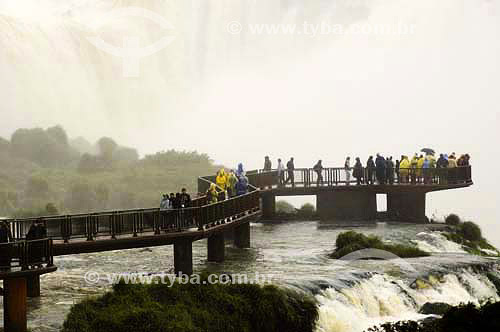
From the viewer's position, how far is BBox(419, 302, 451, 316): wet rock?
94.7 ft

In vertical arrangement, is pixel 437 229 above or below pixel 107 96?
below

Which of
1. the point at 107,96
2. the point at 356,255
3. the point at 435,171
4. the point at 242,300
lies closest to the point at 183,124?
the point at 107,96

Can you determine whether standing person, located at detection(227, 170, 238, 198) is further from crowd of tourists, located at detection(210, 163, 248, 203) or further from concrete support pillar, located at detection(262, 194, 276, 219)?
concrete support pillar, located at detection(262, 194, 276, 219)

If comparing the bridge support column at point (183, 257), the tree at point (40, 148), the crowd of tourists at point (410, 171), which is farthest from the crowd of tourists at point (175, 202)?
the tree at point (40, 148)

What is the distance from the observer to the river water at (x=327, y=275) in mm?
27047

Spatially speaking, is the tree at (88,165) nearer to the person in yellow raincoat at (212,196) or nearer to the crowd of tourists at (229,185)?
the crowd of tourists at (229,185)

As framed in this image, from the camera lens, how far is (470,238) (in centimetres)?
4597

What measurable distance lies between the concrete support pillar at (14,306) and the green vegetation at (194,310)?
108cm

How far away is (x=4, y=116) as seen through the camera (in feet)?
377

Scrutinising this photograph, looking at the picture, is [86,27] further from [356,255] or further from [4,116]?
[356,255]

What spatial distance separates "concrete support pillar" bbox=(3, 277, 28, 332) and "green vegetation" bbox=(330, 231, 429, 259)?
15.7 m

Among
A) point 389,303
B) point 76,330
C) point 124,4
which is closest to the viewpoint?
point 76,330

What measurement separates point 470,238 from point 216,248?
1728cm

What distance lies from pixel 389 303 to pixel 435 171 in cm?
1969
